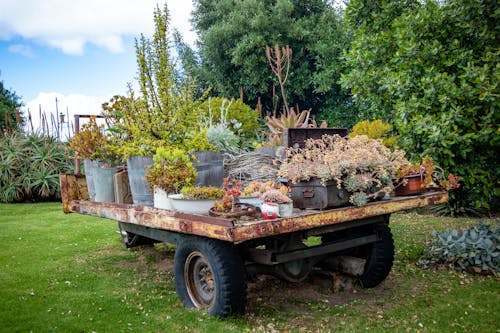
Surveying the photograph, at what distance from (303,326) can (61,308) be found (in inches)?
80.6

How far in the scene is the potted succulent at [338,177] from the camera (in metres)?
3.42

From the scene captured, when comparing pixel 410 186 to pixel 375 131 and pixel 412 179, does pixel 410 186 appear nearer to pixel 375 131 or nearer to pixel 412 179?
pixel 412 179

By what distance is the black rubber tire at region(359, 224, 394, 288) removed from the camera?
14.4ft

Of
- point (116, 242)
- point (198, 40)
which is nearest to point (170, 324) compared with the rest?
point (116, 242)

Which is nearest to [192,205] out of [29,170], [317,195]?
[317,195]

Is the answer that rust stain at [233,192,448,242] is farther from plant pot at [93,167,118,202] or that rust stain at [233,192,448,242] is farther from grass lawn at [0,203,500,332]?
plant pot at [93,167,118,202]

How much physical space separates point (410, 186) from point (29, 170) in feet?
35.6

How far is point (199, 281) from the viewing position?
3.75 m

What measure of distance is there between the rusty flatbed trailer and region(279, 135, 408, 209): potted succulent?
10cm

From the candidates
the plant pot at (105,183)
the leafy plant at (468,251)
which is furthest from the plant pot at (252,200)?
the leafy plant at (468,251)

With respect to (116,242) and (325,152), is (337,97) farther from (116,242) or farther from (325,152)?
(325,152)

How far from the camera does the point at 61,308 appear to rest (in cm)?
404

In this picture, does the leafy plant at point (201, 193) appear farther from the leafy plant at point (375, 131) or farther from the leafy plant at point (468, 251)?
the leafy plant at point (375, 131)

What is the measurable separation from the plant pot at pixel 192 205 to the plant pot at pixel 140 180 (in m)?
0.55
